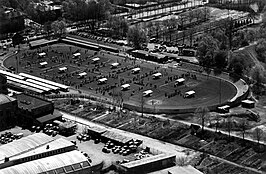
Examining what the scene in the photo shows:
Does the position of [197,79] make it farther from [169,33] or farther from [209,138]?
[169,33]

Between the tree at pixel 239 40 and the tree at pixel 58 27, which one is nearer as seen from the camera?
the tree at pixel 239 40

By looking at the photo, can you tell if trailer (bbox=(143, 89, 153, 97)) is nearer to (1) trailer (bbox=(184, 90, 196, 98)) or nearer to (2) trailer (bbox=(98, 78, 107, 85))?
(1) trailer (bbox=(184, 90, 196, 98))

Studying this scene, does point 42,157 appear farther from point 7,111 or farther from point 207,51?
point 207,51

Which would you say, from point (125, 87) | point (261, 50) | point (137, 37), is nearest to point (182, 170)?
point (125, 87)

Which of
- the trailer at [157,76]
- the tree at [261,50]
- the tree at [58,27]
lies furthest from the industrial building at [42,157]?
the tree at [58,27]

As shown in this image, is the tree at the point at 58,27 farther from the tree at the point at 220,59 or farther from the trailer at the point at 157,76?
the tree at the point at 220,59

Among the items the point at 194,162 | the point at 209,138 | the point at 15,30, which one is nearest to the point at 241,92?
the point at 209,138
